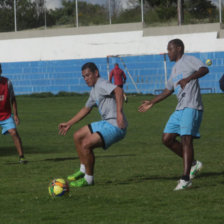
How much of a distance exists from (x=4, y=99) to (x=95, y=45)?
29216mm

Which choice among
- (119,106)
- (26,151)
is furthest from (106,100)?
(26,151)

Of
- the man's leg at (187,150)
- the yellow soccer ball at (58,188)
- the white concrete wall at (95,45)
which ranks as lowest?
the yellow soccer ball at (58,188)

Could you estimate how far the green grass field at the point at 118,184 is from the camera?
625 centimetres

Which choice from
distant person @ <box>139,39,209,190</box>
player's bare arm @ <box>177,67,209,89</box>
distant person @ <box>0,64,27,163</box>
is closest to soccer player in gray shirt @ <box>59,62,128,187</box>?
distant person @ <box>139,39,209,190</box>

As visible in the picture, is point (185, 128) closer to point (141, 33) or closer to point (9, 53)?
point (141, 33)

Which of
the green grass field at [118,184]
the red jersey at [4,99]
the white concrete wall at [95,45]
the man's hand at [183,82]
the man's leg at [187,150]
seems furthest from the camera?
the white concrete wall at [95,45]

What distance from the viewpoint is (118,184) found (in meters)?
8.53

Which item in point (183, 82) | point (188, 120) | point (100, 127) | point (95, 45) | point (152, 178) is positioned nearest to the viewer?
point (183, 82)

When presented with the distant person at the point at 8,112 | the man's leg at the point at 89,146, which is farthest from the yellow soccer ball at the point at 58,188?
the distant person at the point at 8,112

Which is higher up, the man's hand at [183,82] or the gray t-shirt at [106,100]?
the man's hand at [183,82]

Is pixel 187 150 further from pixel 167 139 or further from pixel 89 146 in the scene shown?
pixel 89 146

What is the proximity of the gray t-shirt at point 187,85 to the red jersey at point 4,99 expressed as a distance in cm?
423

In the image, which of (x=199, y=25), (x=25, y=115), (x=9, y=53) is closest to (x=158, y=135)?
(x=25, y=115)

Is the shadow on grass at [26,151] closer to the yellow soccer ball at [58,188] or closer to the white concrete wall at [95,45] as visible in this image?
the yellow soccer ball at [58,188]
